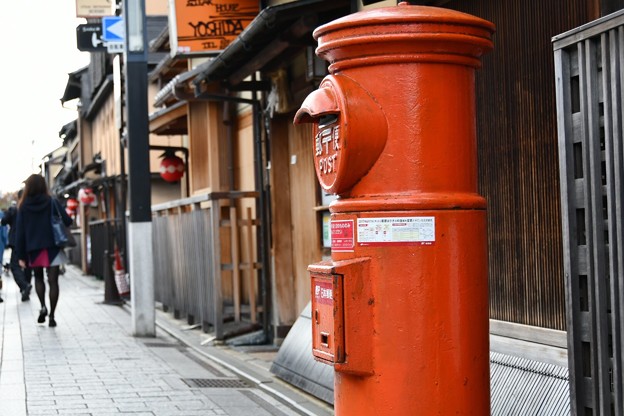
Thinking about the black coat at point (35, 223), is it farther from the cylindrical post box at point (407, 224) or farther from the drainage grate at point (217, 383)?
the cylindrical post box at point (407, 224)

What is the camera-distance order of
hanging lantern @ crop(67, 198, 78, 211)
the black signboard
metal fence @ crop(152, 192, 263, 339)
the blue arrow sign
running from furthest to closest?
hanging lantern @ crop(67, 198, 78, 211) → the black signboard → the blue arrow sign → metal fence @ crop(152, 192, 263, 339)

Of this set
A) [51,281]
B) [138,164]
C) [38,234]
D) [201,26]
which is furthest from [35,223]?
[201,26]

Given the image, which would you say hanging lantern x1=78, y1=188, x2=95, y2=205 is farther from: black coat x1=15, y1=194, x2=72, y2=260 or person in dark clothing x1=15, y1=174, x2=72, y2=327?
black coat x1=15, y1=194, x2=72, y2=260

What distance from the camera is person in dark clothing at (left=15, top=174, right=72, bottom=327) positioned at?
13125 mm

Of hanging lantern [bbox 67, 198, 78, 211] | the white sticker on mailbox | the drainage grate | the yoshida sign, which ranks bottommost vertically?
the drainage grate

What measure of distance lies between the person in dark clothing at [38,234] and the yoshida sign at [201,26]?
8.62 feet

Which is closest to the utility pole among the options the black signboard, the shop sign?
the black signboard

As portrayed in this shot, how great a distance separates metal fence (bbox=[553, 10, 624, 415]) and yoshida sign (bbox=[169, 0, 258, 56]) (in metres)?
8.65

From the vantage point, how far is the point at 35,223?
13234mm

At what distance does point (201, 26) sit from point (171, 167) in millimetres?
7520

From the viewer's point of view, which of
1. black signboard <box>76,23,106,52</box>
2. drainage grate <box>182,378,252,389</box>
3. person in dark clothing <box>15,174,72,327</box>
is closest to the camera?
drainage grate <box>182,378,252,389</box>

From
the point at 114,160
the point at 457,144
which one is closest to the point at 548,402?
the point at 457,144

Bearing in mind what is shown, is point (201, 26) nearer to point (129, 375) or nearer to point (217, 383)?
point (129, 375)

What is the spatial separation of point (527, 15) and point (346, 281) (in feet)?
8.26
